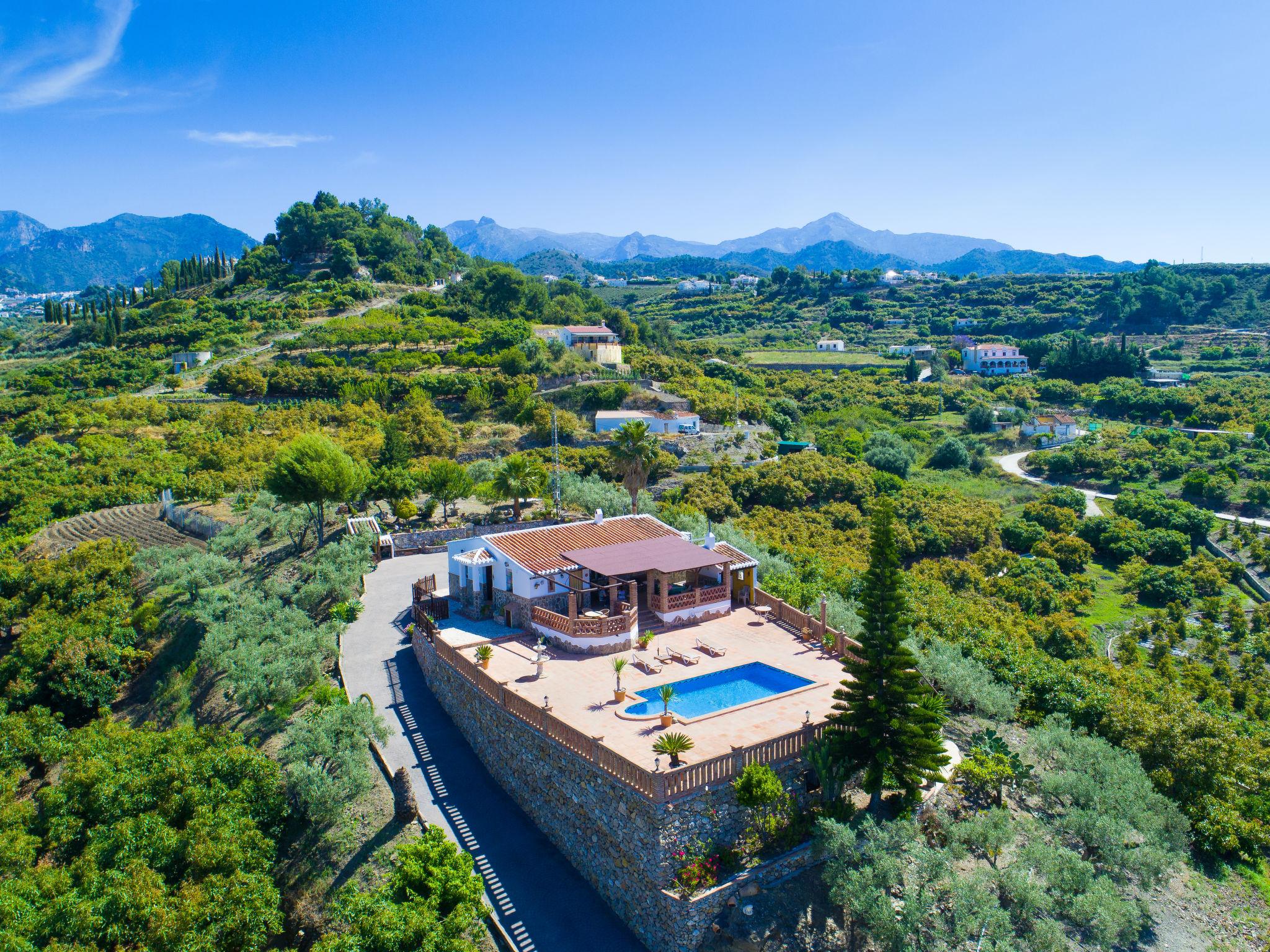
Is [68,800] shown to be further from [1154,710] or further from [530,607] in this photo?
[1154,710]

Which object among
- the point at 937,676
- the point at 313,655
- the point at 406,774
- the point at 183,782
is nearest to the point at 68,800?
the point at 183,782

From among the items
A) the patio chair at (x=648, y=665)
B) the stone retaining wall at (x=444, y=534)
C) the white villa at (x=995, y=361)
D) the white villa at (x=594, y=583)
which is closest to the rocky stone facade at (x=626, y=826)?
the patio chair at (x=648, y=665)

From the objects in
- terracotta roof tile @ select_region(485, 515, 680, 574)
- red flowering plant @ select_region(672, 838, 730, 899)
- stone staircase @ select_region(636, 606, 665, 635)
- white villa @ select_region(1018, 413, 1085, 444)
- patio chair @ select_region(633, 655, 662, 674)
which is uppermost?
terracotta roof tile @ select_region(485, 515, 680, 574)

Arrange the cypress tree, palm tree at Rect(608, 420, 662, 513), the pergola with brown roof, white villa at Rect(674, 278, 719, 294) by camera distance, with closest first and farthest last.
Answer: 1. the cypress tree
2. the pergola with brown roof
3. palm tree at Rect(608, 420, 662, 513)
4. white villa at Rect(674, 278, 719, 294)

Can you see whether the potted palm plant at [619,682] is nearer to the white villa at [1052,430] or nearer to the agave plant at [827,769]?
the agave plant at [827,769]

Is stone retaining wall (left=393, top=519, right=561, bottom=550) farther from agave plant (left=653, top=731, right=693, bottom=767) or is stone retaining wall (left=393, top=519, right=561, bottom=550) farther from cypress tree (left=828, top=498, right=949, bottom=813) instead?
cypress tree (left=828, top=498, right=949, bottom=813)

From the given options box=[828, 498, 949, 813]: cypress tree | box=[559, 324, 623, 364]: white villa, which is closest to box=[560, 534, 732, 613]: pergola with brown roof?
box=[828, 498, 949, 813]: cypress tree

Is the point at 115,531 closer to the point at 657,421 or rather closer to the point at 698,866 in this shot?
the point at 657,421
